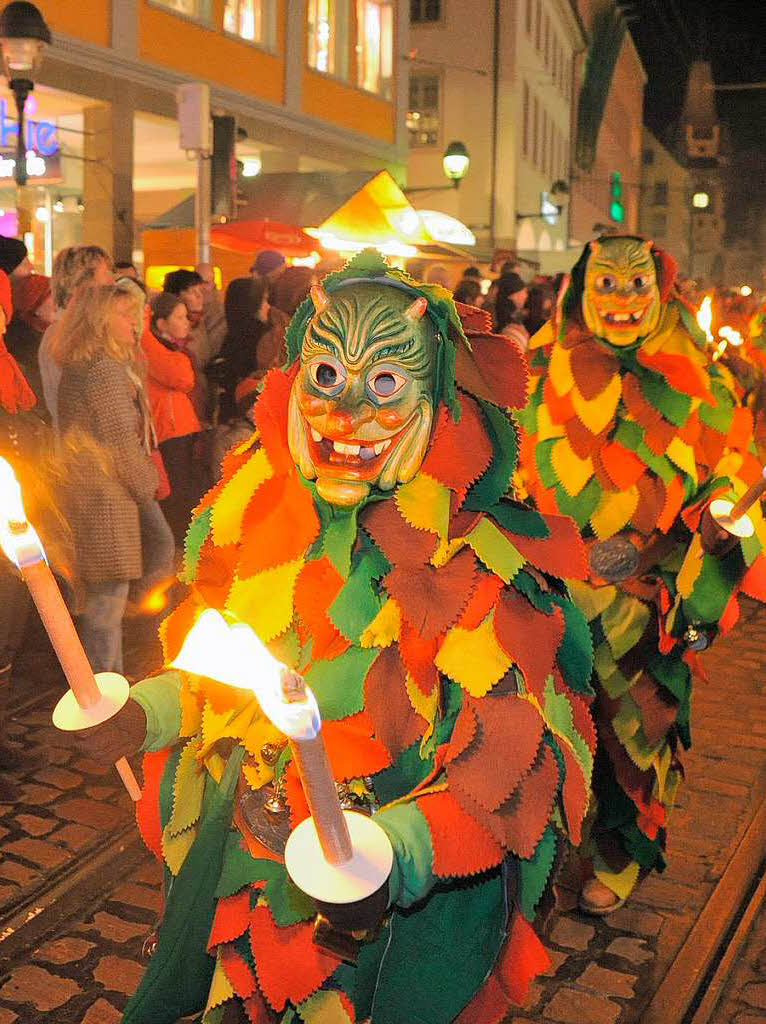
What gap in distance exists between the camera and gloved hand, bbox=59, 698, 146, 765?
184 centimetres

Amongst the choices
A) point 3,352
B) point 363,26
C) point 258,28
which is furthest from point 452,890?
point 363,26

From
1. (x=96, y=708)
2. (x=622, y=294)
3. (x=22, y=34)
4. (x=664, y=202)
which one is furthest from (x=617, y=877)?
(x=664, y=202)

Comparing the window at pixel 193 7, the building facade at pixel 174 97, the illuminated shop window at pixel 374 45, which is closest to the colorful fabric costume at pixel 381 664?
the building facade at pixel 174 97

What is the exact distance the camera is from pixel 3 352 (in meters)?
4.83

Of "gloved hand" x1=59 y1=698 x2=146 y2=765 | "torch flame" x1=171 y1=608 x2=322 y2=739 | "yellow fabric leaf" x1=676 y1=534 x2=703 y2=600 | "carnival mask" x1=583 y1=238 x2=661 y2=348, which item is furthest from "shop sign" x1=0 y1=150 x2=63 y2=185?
"torch flame" x1=171 y1=608 x2=322 y2=739

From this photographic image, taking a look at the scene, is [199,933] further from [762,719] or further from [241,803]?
[762,719]

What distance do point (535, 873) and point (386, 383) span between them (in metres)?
0.84

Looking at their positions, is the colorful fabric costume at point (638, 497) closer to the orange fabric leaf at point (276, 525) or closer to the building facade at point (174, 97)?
the orange fabric leaf at point (276, 525)

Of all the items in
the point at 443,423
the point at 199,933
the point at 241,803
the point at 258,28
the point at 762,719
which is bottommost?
the point at 762,719

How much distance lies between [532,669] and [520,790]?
217mm

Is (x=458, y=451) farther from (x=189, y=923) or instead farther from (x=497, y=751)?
(x=189, y=923)

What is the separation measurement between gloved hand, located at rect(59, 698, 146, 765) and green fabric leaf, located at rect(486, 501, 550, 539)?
2.28ft

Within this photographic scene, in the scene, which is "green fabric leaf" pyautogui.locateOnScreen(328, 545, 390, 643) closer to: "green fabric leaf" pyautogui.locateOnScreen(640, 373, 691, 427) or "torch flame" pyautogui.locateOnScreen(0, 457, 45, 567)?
"torch flame" pyautogui.locateOnScreen(0, 457, 45, 567)

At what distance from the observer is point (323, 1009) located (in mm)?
2117
